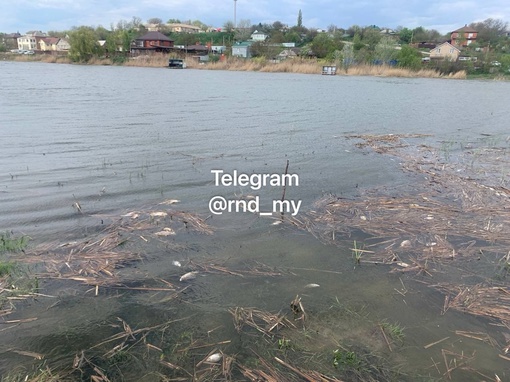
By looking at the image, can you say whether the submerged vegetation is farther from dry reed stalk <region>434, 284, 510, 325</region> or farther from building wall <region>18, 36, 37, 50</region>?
building wall <region>18, 36, 37, 50</region>

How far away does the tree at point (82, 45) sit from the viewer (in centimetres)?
8475

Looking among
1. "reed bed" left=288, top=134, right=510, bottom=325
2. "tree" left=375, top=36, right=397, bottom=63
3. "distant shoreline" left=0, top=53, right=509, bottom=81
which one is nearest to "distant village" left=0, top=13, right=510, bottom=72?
"tree" left=375, top=36, right=397, bottom=63

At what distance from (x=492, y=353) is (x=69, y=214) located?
818 centimetres

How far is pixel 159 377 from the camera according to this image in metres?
3.96

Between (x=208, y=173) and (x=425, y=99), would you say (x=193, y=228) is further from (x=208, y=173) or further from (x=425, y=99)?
(x=425, y=99)

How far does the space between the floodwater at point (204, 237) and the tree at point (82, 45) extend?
77382 mm

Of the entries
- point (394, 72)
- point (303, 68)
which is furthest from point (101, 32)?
point (394, 72)

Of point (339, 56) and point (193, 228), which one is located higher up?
point (339, 56)

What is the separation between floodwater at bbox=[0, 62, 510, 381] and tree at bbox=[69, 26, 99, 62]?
3047 inches

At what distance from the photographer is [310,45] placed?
12450 cm

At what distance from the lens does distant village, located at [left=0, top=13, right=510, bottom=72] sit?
93875 millimetres

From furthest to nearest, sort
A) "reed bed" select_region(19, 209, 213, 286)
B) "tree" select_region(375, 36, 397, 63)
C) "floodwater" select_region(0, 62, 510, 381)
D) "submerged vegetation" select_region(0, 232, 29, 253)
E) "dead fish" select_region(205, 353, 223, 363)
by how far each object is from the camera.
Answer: "tree" select_region(375, 36, 397, 63), "submerged vegetation" select_region(0, 232, 29, 253), "reed bed" select_region(19, 209, 213, 286), "floodwater" select_region(0, 62, 510, 381), "dead fish" select_region(205, 353, 223, 363)

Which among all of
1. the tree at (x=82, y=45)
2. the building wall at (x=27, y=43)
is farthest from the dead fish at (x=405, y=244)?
the building wall at (x=27, y=43)

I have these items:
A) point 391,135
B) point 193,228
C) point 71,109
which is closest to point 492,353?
point 193,228
